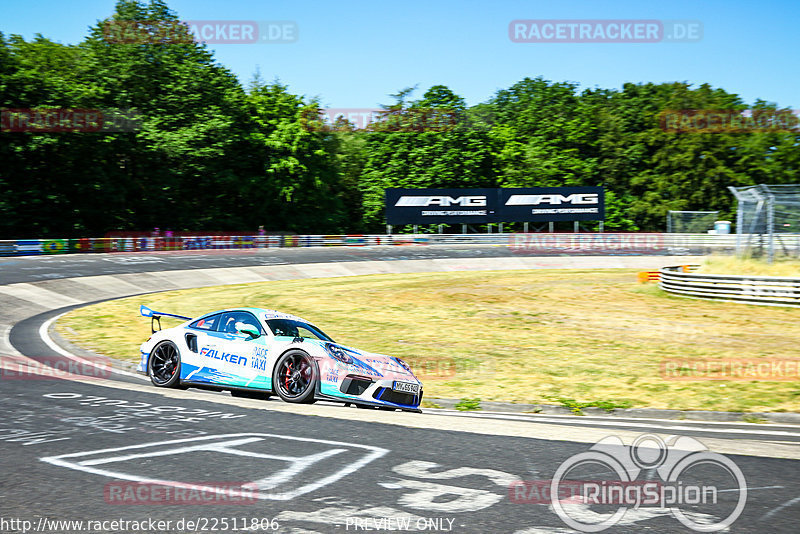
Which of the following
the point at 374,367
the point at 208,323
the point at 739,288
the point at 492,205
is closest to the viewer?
the point at 374,367

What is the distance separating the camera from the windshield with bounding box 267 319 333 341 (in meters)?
10.8

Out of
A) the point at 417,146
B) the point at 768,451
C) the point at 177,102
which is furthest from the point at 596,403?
the point at 417,146

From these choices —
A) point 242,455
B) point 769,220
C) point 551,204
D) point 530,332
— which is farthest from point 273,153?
point 242,455

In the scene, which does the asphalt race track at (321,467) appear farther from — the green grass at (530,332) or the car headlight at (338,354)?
the green grass at (530,332)

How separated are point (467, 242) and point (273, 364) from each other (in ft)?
154

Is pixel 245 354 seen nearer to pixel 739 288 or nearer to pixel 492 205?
pixel 739 288

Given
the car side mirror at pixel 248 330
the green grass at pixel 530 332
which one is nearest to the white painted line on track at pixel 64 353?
the green grass at pixel 530 332

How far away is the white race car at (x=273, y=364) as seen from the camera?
9977 millimetres

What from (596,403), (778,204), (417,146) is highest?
(417,146)

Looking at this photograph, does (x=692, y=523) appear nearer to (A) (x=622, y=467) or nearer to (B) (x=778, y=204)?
(A) (x=622, y=467)

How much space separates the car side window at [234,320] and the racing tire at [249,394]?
0.90 metres

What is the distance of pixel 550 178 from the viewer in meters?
72.9

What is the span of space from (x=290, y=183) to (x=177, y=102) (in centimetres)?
1162

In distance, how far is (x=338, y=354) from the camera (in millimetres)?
10125
